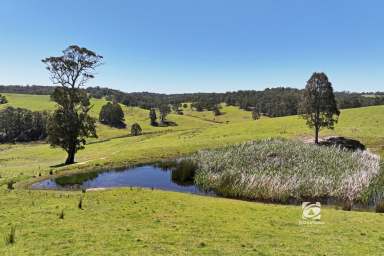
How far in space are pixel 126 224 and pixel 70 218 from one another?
3605 mm

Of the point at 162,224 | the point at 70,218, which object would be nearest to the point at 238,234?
the point at 162,224

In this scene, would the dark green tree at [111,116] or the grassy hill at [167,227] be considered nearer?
the grassy hill at [167,227]

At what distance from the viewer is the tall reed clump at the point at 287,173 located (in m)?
29.5

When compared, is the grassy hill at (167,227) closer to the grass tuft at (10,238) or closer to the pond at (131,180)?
the grass tuft at (10,238)

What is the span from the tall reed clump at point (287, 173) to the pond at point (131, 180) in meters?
1.65

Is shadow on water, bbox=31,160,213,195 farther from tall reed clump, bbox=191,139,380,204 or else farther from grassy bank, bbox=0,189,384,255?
grassy bank, bbox=0,189,384,255

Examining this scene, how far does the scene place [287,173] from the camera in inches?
1310

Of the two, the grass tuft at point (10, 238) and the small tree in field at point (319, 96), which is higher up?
the small tree in field at point (319, 96)

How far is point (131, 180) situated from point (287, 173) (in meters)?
16.8

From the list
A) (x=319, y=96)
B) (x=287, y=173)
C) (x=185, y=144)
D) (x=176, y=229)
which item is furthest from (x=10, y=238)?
(x=319, y=96)

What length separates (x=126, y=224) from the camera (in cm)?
1939

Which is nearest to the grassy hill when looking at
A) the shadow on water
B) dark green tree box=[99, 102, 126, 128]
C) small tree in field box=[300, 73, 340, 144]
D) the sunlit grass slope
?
the shadow on water

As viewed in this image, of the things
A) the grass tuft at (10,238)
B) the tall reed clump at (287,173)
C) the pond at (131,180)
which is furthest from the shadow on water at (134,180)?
the grass tuft at (10,238)

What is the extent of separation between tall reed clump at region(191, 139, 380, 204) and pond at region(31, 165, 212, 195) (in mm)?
1652
